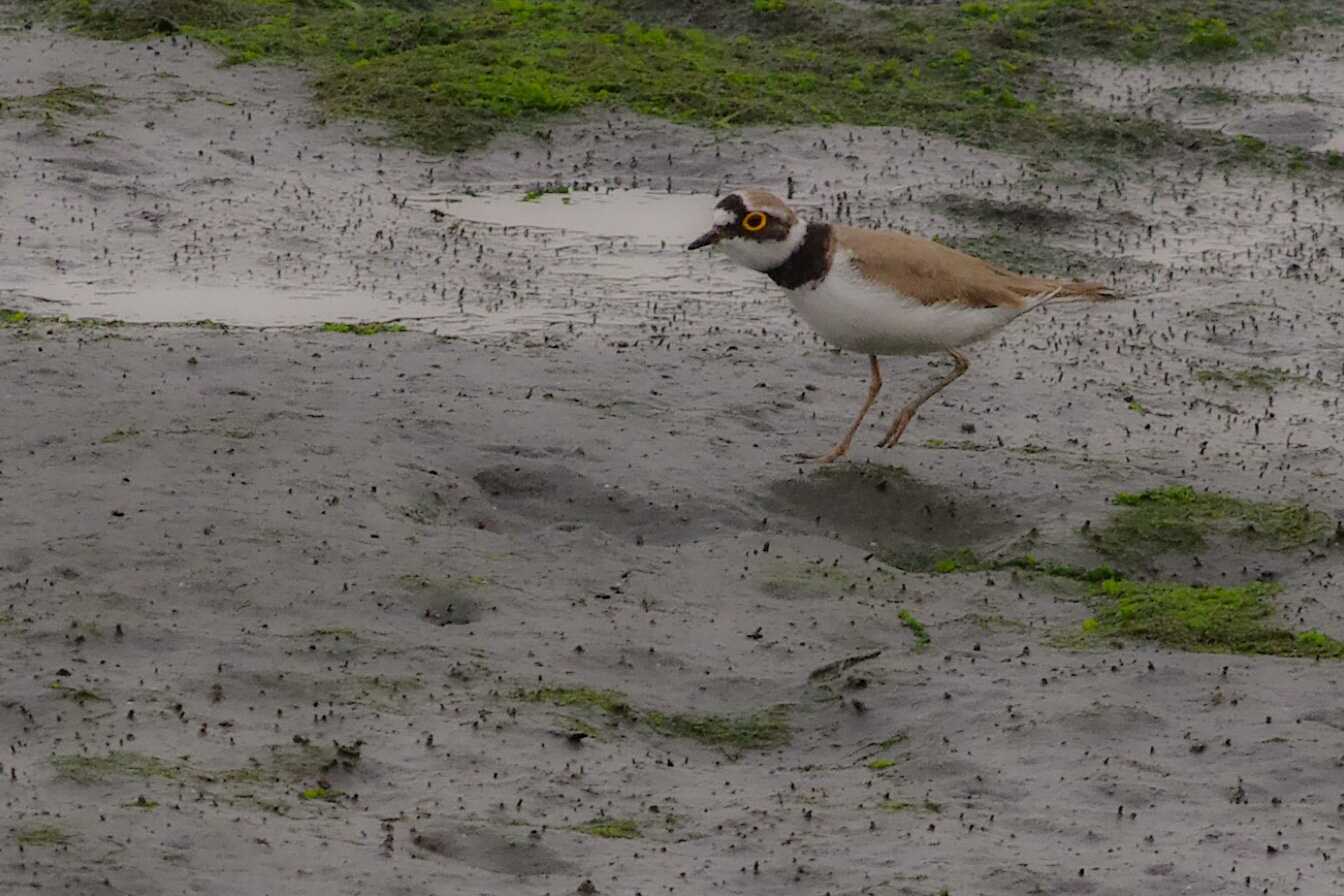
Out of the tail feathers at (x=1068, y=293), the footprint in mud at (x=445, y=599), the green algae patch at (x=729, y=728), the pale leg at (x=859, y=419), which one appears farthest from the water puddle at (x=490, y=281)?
the green algae patch at (x=729, y=728)

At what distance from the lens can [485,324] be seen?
37.2 feet

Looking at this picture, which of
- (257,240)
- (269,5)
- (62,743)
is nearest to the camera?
(62,743)

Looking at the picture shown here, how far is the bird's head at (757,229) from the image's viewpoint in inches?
365

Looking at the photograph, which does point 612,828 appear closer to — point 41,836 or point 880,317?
point 41,836

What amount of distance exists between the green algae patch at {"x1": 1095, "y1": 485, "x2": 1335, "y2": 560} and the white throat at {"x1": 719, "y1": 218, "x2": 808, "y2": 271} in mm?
1731

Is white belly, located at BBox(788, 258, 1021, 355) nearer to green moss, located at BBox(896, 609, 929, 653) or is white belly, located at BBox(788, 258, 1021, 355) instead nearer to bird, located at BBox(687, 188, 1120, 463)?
bird, located at BBox(687, 188, 1120, 463)

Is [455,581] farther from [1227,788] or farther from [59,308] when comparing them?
[59,308]

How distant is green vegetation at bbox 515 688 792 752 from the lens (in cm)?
690

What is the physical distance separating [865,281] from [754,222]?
542mm

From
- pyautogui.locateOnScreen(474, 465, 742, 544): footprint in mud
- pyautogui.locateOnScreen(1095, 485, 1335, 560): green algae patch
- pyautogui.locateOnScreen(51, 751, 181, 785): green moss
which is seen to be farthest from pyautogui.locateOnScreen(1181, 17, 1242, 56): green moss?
pyautogui.locateOnScreen(51, 751, 181, 785): green moss

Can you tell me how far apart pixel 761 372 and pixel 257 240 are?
326cm

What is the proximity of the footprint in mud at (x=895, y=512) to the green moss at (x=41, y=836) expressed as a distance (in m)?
3.98

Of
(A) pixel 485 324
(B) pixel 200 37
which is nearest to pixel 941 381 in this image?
(A) pixel 485 324

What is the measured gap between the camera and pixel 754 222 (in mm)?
9320
